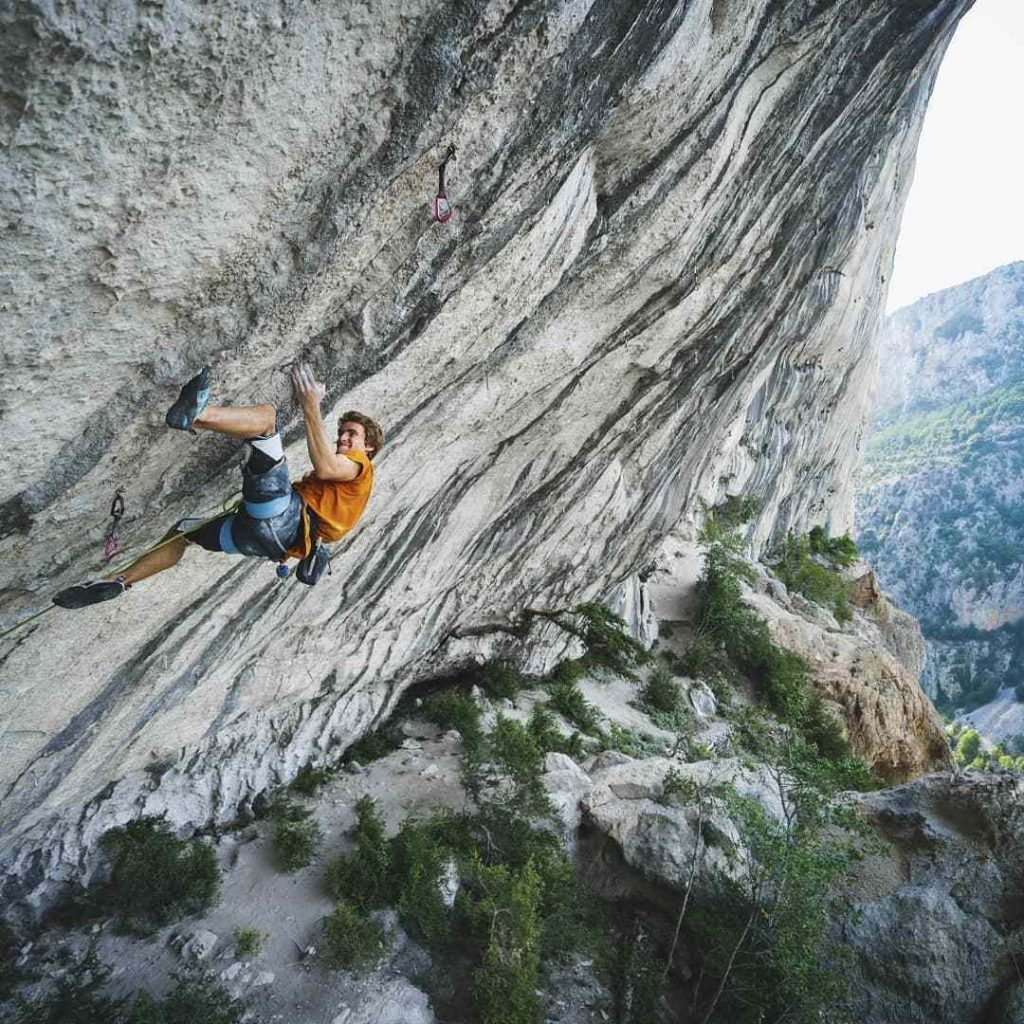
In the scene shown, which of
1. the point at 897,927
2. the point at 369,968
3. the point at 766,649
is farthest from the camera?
the point at 766,649

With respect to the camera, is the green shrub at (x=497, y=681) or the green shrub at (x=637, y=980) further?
the green shrub at (x=497, y=681)

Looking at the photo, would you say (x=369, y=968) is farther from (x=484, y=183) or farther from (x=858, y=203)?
(x=858, y=203)

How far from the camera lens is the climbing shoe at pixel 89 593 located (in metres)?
3.48

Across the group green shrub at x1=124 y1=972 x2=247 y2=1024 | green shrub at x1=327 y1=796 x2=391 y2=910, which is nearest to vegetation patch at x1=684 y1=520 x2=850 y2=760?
green shrub at x1=327 y1=796 x2=391 y2=910

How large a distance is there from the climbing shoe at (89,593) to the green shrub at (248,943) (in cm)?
533

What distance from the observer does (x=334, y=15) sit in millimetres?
2547

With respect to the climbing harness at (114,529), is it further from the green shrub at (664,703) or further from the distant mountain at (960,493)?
the distant mountain at (960,493)

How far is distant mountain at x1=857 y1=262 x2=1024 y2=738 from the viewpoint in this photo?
230 feet

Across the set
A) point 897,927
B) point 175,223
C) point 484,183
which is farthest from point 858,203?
point 175,223

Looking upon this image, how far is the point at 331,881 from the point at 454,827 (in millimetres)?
1690

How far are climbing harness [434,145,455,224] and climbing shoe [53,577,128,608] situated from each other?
2.96 m

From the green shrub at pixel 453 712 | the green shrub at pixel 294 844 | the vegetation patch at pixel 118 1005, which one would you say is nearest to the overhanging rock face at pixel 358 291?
the green shrub at pixel 453 712

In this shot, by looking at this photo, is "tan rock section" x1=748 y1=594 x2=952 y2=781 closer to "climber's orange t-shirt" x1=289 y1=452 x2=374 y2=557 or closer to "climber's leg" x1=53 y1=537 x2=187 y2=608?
"climber's orange t-shirt" x1=289 y1=452 x2=374 y2=557

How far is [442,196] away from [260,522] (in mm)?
2263
